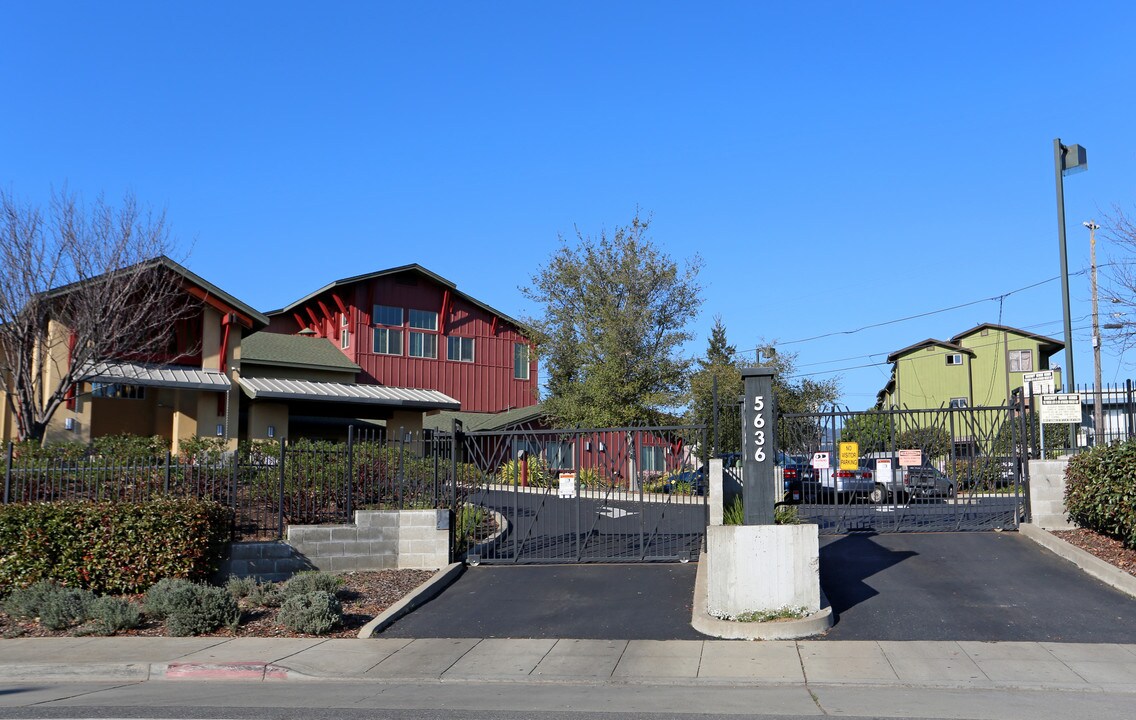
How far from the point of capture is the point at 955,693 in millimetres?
8672

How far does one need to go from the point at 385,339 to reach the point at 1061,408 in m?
29.4

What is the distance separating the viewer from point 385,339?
4053 cm

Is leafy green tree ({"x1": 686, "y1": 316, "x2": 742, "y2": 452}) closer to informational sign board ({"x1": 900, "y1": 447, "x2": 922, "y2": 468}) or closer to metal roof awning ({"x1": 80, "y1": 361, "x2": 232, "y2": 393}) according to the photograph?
informational sign board ({"x1": 900, "y1": 447, "x2": 922, "y2": 468})

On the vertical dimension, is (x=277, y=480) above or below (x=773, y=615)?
above

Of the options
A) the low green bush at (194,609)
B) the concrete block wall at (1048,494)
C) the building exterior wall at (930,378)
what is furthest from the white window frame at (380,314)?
the building exterior wall at (930,378)

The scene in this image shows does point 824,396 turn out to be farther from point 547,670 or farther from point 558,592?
point 547,670

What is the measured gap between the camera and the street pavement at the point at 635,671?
847 cm

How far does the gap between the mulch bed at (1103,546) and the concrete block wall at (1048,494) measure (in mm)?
194

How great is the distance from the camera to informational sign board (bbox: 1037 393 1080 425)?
607 inches

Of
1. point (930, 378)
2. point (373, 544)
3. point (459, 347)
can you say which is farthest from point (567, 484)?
point (930, 378)

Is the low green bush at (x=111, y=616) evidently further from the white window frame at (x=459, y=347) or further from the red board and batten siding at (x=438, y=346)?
the white window frame at (x=459, y=347)

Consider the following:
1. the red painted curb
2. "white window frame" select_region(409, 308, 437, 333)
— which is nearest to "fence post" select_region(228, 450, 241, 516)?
the red painted curb

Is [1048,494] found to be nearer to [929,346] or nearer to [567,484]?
[567,484]

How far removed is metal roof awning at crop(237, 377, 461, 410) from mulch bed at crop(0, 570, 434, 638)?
1585 centimetres
